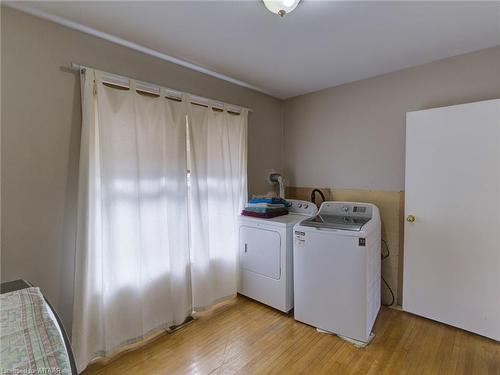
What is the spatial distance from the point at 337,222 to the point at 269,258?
0.75m

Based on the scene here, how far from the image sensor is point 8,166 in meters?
1.48

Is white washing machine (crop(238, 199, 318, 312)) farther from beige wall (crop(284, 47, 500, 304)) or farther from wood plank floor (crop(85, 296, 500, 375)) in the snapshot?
beige wall (crop(284, 47, 500, 304))

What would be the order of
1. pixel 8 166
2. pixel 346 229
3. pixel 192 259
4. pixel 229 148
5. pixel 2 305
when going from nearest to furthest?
pixel 2 305
pixel 8 166
pixel 346 229
pixel 192 259
pixel 229 148

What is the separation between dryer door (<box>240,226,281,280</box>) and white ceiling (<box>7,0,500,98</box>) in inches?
65.1

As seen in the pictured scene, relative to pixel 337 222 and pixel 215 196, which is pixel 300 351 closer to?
pixel 337 222

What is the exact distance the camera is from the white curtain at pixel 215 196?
91.0 inches

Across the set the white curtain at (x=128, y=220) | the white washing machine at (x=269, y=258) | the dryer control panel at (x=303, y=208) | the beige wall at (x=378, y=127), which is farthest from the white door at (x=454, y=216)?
the white curtain at (x=128, y=220)

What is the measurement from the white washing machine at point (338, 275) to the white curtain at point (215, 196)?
761 millimetres

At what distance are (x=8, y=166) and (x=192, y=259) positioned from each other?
149cm

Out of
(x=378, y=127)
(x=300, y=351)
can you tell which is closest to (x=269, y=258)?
(x=300, y=351)

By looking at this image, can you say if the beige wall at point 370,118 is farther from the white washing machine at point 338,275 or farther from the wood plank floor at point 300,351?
the wood plank floor at point 300,351

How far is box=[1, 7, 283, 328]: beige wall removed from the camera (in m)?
1.48

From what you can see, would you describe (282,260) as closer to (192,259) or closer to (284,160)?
(192,259)

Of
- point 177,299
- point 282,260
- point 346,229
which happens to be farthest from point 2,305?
point 346,229
